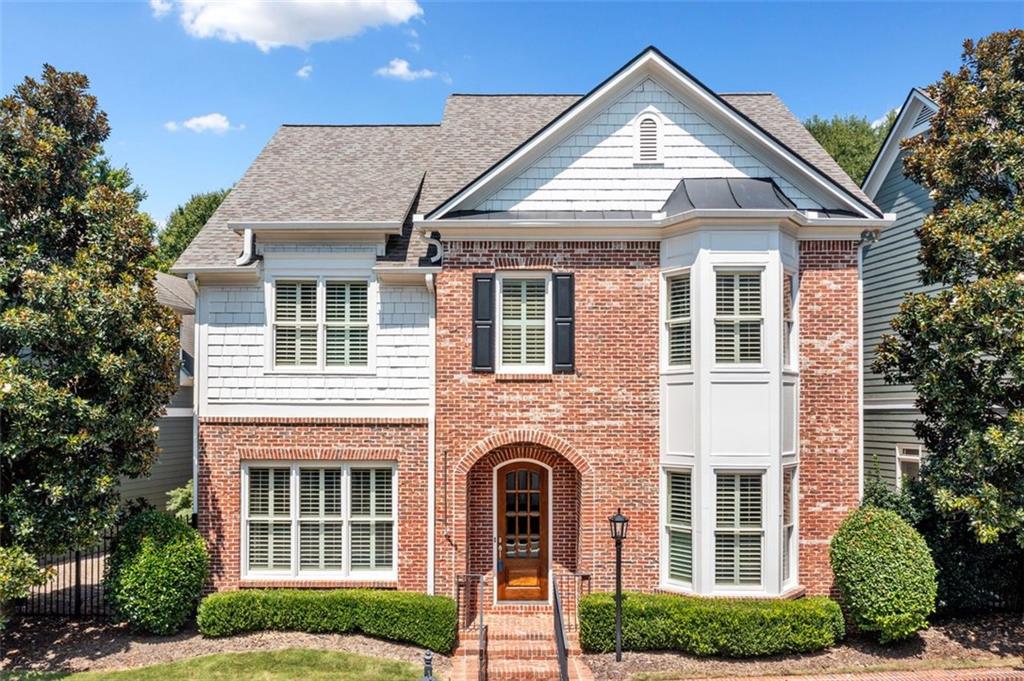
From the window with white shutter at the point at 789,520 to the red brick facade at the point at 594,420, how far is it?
230 millimetres

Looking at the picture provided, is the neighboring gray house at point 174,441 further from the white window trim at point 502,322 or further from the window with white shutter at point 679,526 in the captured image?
the window with white shutter at point 679,526

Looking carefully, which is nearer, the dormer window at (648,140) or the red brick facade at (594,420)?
the red brick facade at (594,420)

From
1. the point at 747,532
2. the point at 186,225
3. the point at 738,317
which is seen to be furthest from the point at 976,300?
the point at 186,225

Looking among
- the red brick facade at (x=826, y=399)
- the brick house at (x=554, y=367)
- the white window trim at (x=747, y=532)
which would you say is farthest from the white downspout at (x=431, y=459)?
the red brick facade at (x=826, y=399)

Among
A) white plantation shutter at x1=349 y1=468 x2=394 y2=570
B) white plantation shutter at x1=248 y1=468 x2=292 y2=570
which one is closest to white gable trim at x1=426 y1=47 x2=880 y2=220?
white plantation shutter at x1=349 y1=468 x2=394 y2=570

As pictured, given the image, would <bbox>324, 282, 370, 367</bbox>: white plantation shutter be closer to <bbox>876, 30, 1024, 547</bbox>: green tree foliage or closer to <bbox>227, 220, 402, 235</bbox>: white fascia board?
<bbox>227, 220, 402, 235</bbox>: white fascia board

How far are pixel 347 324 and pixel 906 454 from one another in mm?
12898

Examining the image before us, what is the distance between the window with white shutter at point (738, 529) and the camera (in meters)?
11.5

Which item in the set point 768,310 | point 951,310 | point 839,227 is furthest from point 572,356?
point 951,310

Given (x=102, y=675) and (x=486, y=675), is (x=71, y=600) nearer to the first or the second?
(x=102, y=675)

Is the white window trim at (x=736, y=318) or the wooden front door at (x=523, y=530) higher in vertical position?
the white window trim at (x=736, y=318)

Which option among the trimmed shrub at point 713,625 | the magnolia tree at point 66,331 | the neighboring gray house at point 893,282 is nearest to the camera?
the magnolia tree at point 66,331

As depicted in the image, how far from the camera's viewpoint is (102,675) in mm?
10281

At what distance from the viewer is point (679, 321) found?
1188 cm
